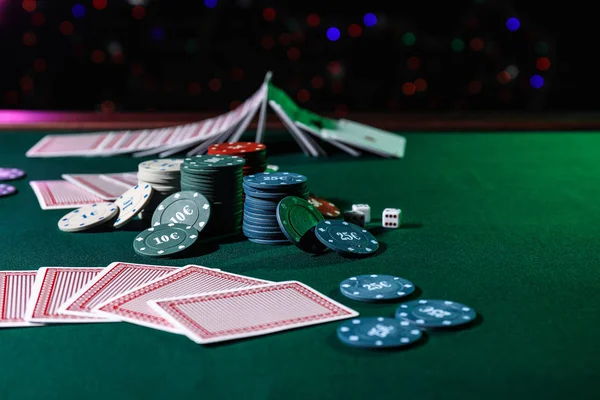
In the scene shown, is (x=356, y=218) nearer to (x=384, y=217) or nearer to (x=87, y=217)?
(x=384, y=217)

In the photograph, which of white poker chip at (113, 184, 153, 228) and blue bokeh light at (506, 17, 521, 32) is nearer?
white poker chip at (113, 184, 153, 228)

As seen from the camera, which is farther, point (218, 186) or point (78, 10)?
point (78, 10)

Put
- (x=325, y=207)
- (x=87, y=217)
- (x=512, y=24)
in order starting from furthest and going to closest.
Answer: (x=512, y=24), (x=325, y=207), (x=87, y=217)

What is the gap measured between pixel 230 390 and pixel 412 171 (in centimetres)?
250

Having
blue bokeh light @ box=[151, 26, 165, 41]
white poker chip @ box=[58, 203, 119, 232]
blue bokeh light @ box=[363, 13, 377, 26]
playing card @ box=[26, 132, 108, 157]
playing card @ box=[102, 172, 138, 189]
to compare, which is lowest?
playing card @ box=[26, 132, 108, 157]

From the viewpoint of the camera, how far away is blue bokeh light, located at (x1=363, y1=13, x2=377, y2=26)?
624 cm

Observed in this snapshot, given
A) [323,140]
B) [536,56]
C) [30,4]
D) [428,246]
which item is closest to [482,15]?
[536,56]

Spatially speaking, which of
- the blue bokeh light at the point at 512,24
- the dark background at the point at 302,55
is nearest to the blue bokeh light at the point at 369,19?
the dark background at the point at 302,55

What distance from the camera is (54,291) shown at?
200 centimetres

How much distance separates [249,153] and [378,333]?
56.1 inches

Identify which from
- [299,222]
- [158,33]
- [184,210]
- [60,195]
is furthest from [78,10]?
[299,222]

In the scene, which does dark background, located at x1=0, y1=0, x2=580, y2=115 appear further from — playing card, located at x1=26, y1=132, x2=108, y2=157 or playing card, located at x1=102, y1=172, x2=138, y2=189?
playing card, located at x1=102, y1=172, x2=138, y2=189

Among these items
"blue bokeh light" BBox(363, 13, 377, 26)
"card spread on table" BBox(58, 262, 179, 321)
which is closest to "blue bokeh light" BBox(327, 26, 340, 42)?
"blue bokeh light" BBox(363, 13, 377, 26)

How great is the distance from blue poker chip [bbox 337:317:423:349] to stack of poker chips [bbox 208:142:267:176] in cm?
130
